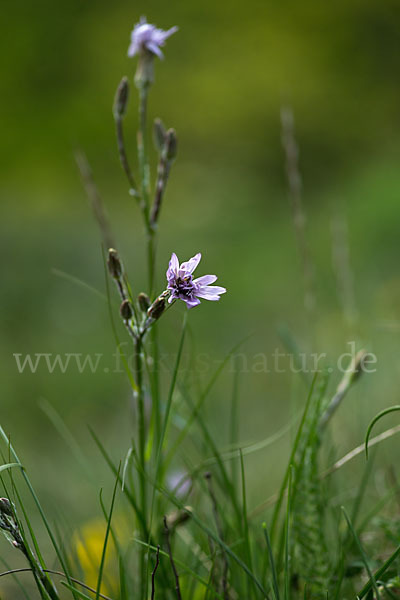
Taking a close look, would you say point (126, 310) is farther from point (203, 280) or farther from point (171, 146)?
point (171, 146)

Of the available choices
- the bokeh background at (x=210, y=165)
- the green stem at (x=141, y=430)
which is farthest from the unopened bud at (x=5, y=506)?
the bokeh background at (x=210, y=165)

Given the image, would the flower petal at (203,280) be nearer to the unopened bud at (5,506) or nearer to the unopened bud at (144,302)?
the unopened bud at (144,302)

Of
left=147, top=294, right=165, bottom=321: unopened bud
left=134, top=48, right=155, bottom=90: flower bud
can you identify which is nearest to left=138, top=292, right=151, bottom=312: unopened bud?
left=147, top=294, right=165, bottom=321: unopened bud

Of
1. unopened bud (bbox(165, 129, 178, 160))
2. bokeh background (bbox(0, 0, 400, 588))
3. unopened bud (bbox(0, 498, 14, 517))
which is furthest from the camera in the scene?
bokeh background (bbox(0, 0, 400, 588))

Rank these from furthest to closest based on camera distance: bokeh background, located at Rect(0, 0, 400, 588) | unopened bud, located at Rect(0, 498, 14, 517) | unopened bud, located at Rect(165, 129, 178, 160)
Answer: bokeh background, located at Rect(0, 0, 400, 588) < unopened bud, located at Rect(165, 129, 178, 160) < unopened bud, located at Rect(0, 498, 14, 517)

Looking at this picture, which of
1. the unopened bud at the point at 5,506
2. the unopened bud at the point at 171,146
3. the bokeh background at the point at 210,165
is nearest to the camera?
the unopened bud at the point at 5,506

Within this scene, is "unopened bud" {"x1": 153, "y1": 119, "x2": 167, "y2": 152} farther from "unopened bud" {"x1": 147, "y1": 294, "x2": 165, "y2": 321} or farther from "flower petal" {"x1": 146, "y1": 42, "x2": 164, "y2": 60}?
"unopened bud" {"x1": 147, "y1": 294, "x2": 165, "y2": 321}
